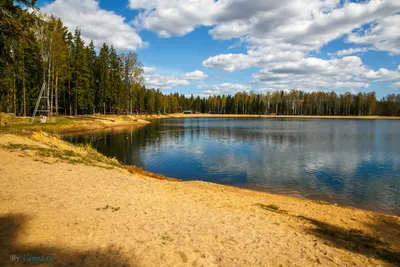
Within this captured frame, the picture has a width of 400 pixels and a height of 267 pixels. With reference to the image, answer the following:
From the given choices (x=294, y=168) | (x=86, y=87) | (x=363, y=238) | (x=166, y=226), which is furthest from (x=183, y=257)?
(x=86, y=87)

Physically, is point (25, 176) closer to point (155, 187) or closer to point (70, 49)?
point (155, 187)

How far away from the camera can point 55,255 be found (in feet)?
18.5

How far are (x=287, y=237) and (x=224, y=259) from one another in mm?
2683

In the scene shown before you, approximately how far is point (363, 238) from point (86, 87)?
2646 inches

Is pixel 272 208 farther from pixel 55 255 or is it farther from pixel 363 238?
pixel 55 255

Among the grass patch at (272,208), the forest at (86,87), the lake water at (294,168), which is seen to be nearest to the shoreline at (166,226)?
the grass patch at (272,208)

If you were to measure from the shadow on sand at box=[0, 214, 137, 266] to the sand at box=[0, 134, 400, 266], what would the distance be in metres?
0.02

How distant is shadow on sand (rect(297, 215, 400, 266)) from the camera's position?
752 cm

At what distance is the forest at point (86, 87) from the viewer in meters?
20.6

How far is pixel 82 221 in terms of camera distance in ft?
24.6

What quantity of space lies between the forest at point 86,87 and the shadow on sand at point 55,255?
55.1 ft

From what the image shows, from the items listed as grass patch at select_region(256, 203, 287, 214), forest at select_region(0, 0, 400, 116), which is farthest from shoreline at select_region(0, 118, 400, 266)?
forest at select_region(0, 0, 400, 116)

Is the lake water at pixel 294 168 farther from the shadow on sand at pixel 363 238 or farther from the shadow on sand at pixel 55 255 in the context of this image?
the shadow on sand at pixel 55 255

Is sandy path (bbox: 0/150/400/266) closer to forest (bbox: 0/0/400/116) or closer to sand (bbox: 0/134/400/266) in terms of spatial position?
sand (bbox: 0/134/400/266)
